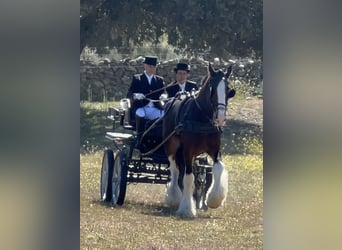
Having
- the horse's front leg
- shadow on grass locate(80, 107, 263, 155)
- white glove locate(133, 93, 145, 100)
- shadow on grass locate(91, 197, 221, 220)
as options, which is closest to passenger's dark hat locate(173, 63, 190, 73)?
white glove locate(133, 93, 145, 100)

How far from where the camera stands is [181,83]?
139 inches

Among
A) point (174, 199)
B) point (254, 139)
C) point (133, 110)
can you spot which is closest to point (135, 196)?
point (174, 199)

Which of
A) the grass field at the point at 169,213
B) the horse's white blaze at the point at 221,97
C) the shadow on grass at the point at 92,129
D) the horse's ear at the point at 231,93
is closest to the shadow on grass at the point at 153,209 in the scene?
the grass field at the point at 169,213

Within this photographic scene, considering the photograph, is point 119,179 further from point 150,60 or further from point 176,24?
point 176,24

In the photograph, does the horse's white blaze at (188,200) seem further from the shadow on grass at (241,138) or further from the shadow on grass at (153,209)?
the shadow on grass at (241,138)

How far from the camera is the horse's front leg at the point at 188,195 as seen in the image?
11.6 feet

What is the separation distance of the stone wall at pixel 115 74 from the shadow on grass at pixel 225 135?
10cm

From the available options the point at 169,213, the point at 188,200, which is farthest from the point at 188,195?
the point at 169,213

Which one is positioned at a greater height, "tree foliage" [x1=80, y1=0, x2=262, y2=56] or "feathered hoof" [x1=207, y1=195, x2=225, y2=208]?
"tree foliage" [x1=80, y1=0, x2=262, y2=56]

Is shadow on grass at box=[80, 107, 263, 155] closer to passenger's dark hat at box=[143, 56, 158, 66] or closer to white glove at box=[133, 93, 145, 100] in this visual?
white glove at box=[133, 93, 145, 100]

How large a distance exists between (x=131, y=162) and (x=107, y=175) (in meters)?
0.14

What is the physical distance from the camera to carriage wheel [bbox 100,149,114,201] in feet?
11.6
